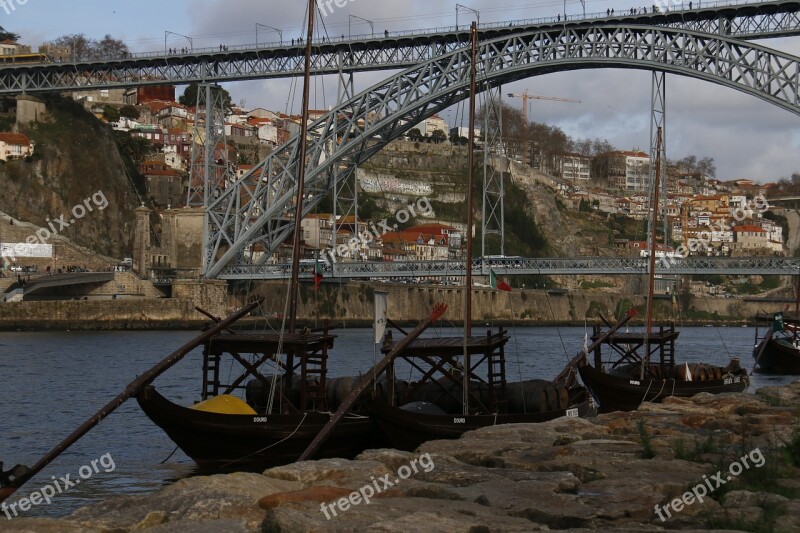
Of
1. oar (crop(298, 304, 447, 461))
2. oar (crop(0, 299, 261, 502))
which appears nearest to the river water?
oar (crop(0, 299, 261, 502))

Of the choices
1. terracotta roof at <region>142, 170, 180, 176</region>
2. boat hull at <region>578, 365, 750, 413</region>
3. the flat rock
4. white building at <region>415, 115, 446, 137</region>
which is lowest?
boat hull at <region>578, 365, 750, 413</region>

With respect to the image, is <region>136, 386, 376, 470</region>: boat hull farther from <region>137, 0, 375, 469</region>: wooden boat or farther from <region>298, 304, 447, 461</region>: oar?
<region>298, 304, 447, 461</region>: oar

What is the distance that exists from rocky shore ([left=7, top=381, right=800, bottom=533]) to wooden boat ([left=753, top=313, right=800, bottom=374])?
98.0ft

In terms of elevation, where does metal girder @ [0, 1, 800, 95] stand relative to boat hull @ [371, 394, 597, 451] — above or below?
above

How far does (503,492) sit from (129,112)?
393 ft

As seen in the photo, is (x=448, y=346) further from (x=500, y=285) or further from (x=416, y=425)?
(x=500, y=285)

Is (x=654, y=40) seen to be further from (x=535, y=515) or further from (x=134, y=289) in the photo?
(x=535, y=515)

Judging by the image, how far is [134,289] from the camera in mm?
72562

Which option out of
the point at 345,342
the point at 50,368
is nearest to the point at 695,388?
the point at 50,368

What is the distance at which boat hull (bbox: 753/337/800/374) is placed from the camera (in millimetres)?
44438

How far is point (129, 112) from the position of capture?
127 metres

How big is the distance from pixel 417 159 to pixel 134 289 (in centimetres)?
6658

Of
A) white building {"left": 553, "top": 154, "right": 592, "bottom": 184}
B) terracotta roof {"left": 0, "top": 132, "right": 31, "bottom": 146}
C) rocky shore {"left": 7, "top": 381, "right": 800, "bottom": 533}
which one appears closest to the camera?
rocky shore {"left": 7, "top": 381, "right": 800, "bottom": 533}

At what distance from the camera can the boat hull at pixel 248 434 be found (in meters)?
18.2
